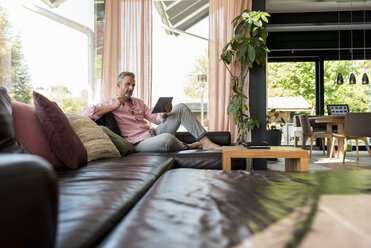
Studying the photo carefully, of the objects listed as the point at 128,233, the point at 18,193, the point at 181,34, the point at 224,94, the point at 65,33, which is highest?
the point at 181,34

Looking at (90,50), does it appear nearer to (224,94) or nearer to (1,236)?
(224,94)

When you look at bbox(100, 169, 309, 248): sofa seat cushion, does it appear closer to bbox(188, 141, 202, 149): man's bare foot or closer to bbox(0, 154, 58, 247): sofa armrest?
bbox(0, 154, 58, 247): sofa armrest

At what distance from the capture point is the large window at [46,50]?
8.46 feet

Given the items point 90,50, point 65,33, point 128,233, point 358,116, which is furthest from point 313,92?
point 128,233

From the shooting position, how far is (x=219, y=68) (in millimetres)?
4414

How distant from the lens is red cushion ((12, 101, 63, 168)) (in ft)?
4.81

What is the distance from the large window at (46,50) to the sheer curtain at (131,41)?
35 cm

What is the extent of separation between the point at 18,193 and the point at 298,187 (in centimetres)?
87

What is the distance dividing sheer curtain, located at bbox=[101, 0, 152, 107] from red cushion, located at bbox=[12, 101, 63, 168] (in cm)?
288

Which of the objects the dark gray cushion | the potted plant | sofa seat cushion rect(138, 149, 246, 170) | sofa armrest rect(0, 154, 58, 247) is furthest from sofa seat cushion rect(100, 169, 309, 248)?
the potted plant

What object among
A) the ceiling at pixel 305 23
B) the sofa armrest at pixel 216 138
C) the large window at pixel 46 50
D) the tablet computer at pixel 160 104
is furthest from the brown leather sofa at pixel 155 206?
the ceiling at pixel 305 23

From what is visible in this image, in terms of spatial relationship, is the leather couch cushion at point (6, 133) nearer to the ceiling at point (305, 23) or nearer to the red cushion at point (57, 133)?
the red cushion at point (57, 133)

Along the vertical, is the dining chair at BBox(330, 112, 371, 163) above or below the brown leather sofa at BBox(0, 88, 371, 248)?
above

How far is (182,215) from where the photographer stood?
0.74 m
